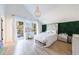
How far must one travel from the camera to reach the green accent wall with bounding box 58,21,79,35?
2.02 m

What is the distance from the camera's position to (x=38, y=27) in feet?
7.49

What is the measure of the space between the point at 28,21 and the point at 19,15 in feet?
0.73

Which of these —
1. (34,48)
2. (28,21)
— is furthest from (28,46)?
(28,21)

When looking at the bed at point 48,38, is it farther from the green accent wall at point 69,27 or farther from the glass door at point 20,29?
the glass door at point 20,29

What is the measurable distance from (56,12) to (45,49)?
77 cm

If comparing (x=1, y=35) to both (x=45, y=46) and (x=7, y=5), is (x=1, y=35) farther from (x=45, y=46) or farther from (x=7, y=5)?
(x=45, y=46)

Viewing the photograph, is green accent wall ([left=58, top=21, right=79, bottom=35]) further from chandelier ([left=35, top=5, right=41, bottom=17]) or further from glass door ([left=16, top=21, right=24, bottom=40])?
glass door ([left=16, top=21, right=24, bottom=40])

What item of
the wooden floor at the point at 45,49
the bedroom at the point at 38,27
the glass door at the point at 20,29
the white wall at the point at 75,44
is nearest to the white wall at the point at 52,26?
the bedroom at the point at 38,27

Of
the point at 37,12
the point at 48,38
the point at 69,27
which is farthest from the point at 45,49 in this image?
the point at 37,12

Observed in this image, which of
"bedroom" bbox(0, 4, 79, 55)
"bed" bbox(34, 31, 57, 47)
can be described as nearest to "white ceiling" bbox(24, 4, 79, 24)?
"bedroom" bbox(0, 4, 79, 55)

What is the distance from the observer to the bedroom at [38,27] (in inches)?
81.1

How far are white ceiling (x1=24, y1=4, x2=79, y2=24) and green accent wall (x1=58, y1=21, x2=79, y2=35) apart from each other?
79 mm
